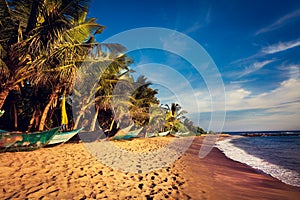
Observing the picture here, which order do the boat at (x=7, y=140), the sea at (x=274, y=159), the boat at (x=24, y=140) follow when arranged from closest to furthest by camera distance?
the boat at (x=7, y=140) → the boat at (x=24, y=140) → the sea at (x=274, y=159)

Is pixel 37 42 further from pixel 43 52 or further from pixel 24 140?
pixel 24 140

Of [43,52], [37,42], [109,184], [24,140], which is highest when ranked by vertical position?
[37,42]

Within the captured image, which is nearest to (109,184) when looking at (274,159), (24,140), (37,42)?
(24,140)

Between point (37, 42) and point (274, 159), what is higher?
point (37, 42)

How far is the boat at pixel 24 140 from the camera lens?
21.0 feet

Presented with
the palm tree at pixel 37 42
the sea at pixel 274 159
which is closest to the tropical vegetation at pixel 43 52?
the palm tree at pixel 37 42

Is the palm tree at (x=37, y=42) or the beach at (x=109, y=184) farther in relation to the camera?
the palm tree at (x=37, y=42)

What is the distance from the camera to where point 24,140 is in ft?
22.4

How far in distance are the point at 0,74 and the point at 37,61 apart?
1.28 metres

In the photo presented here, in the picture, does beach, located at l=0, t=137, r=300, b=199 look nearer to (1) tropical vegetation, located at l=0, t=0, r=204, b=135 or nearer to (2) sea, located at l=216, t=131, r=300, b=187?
(2) sea, located at l=216, t=131, r=300, b=187

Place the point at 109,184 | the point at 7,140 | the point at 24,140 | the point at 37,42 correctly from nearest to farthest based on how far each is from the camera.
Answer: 1. the point at 109,184
2. the point at 37,42
3. the point at 7,140
4. the point at 24,140

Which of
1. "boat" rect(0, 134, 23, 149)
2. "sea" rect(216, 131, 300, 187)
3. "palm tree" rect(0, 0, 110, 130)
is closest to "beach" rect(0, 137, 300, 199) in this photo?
"boat" rect(0, 134, 23, 149)

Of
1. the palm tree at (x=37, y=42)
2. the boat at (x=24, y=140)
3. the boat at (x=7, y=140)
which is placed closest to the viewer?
the palm tree at (x=37, y=42)

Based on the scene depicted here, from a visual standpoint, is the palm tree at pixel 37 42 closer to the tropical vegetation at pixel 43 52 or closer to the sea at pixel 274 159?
the tropical vegetation at pixel 43 52
